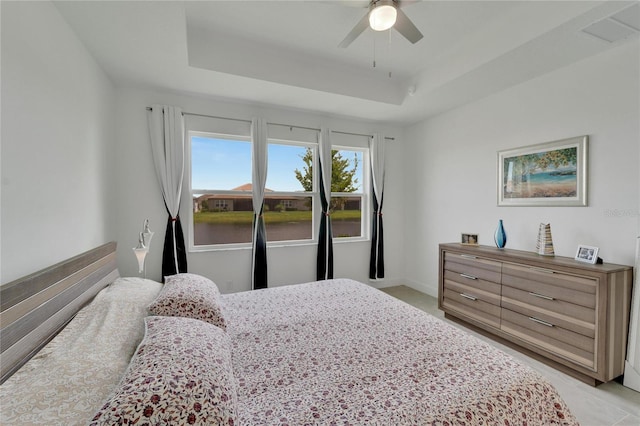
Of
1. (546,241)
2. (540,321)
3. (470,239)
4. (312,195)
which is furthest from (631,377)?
(312,195)

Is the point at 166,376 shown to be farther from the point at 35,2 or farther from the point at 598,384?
the point at 598,384

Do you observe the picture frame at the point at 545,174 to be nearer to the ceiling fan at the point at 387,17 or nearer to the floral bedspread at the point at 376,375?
the ceiling fan at the point at 387,17

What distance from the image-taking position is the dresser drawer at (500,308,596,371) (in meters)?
2.10

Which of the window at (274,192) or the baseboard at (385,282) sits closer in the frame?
the window at (274,192)

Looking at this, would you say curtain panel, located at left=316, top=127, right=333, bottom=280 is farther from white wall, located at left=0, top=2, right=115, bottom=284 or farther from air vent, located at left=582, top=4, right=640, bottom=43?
air vent, located at left=582, top=4, right=640, bottom=43

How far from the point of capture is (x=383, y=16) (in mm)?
1814

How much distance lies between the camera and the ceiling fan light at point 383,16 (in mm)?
1776

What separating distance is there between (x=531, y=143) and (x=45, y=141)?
3984 millimetres

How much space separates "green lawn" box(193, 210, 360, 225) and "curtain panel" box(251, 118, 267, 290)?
24 cm

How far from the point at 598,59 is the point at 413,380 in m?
3.07

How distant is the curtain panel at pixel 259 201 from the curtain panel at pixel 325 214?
0.80 meters

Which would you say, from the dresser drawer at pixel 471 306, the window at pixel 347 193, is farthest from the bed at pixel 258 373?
the window at pixel 347 193

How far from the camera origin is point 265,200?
12.5 ft

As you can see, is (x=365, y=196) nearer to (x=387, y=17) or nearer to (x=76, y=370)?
(x=387, y=17)
